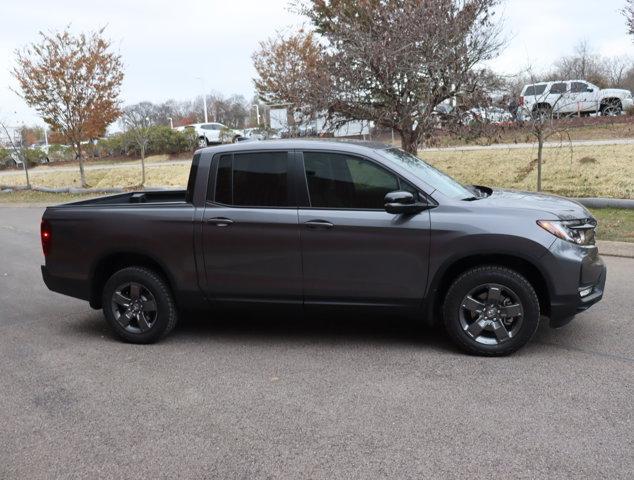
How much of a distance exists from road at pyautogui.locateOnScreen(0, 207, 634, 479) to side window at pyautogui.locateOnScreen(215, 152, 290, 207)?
127 centimetres

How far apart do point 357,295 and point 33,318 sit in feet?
12.1

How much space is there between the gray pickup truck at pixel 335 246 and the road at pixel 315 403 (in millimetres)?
398

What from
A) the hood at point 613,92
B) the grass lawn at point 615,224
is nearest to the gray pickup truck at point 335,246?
the grass lawn at point 615,224

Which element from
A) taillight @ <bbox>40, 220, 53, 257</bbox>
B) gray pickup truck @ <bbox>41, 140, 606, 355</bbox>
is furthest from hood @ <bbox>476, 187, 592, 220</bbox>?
taillight @ <bbox>40, 220, 53, 257</bbox>

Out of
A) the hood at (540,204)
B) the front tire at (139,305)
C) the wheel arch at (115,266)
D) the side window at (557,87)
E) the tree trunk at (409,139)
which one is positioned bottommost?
the front tire at (139,305)

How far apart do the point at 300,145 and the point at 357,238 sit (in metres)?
0.97

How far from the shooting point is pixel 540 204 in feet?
16.0

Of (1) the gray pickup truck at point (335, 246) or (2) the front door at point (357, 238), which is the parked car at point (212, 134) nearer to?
(1) the gray pickup truck at point (335, 246)

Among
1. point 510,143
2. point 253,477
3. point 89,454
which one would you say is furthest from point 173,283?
point 510,143

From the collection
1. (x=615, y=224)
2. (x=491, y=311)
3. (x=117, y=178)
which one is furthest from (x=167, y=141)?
(x=491, y=311)

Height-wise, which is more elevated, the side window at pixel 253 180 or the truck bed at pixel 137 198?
the side window at pixel 253 180

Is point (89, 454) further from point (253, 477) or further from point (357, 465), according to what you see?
point (357, 465)

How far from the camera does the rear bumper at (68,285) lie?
18.3 feet

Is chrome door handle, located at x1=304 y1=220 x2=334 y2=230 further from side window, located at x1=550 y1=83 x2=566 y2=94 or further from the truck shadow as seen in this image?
side window, located at x1=550 y1=83 x2=566 y2=94
